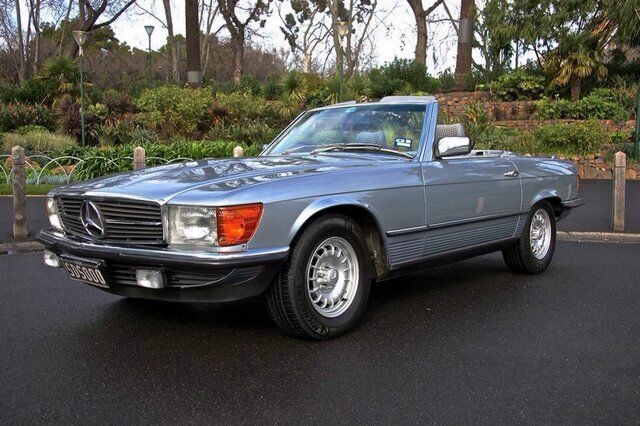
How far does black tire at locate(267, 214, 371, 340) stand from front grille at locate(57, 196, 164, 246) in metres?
0.77

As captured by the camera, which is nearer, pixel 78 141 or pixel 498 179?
pixel 498 179

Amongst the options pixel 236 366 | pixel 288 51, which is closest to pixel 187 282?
pixel 236 366

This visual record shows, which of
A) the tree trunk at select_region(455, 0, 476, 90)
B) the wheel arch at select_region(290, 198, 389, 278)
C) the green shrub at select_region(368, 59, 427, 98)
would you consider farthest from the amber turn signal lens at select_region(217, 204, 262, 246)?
the tree trunk at select_region(455, 0, 476, 90)

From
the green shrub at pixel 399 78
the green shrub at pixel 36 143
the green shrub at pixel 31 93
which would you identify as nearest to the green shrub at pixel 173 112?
the green shrub at pixel 36 143

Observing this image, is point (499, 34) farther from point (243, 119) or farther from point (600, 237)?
point (600, 237)

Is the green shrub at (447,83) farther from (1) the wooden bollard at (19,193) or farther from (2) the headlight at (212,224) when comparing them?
(2) the headlight at (212,224)

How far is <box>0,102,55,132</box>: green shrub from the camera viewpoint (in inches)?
823

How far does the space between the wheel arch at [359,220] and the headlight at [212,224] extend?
30 centimetres

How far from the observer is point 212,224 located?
3621 millimetres

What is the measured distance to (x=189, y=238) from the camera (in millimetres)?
3668

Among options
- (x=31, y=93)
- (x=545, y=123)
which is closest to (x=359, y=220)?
(x=545, y=123)

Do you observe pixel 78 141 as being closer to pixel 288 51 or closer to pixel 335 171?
pixel 335 171

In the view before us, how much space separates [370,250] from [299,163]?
0.78 meters

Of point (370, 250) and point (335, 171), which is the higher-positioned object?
point (335, 171)
